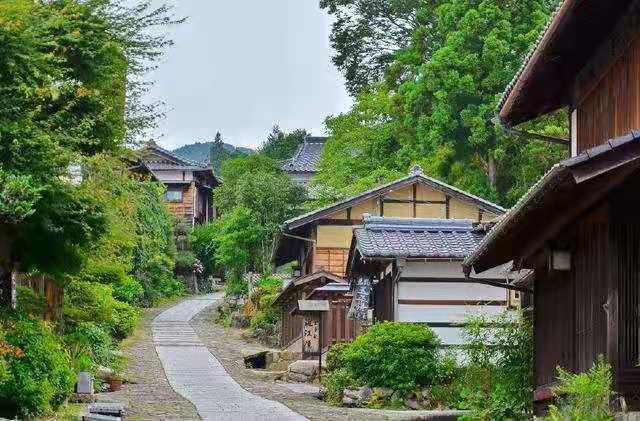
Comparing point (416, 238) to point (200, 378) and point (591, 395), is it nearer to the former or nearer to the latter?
point (200, 378)

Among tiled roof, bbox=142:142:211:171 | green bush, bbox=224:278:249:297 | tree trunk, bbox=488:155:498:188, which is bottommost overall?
green bush, bbox=224:278:249:297

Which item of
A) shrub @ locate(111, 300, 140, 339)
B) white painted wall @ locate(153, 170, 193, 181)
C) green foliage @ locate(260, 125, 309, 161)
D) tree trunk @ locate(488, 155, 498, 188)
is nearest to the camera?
shrub @ locate(111, 300, 140, 339)

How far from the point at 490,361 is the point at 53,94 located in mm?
9026

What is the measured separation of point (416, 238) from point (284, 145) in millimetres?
63926

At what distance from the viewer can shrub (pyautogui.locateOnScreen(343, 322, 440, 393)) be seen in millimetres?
28844

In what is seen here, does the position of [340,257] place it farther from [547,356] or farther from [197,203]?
[197,203]

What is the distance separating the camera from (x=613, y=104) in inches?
617

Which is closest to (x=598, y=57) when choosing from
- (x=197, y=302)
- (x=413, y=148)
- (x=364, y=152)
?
(x=413, y=148)

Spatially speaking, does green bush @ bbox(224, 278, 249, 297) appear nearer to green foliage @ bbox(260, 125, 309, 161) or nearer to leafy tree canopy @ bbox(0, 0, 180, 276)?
green foliage @ bbox(260, 125, 309, 161)

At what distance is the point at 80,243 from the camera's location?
22.2m

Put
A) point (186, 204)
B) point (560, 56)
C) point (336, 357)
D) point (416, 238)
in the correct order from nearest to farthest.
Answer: point (560, 56) < point (416, 238) < point (336, 357) < point (186, 204)

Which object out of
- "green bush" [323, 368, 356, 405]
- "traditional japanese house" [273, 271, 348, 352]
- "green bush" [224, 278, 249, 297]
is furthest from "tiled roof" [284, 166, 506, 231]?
"green bush" [224, 278, 249, 297]

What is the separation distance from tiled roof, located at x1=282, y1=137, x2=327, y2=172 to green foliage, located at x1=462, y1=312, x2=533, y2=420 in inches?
2170

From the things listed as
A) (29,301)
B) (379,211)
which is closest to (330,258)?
(379,211)
